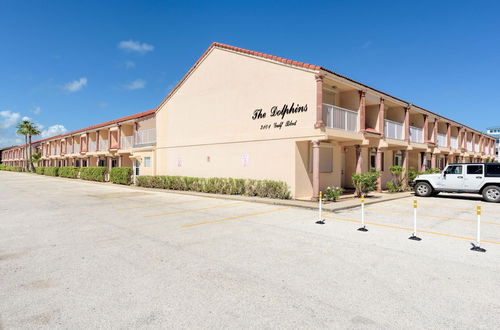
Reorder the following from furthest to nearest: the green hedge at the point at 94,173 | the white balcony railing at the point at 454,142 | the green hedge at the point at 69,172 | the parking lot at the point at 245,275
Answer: the green hedge at the point at 69,172
the white balcony railing at the point at 454,142
the green hedge at the point at 94,173
the parking lot at the point at 245,275

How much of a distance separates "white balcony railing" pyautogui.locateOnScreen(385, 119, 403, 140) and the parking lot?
37.9 ft

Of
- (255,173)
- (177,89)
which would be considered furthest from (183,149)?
(255,173)

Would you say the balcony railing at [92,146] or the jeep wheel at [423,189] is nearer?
the jeep wheel at [423,189]

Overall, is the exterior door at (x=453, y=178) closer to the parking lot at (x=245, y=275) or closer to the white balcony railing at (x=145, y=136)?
the parking lot at (x=245, y=275)

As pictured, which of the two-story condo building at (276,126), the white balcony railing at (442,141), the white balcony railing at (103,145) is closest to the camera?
the two-story condo building at (276,126)

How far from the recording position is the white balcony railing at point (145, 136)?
1037 inches

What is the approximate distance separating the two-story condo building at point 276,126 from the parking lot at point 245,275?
7.01 meters

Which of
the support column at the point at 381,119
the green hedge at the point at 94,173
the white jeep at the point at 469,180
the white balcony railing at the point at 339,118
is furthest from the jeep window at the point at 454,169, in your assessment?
the green hedge at the point at 94,173

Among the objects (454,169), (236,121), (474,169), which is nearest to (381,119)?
(454,169)

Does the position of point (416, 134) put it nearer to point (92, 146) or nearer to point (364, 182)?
point (364, 182)

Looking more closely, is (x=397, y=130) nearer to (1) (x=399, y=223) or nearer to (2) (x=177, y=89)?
(1) (x=399, y=223)

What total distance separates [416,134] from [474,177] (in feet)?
30.5

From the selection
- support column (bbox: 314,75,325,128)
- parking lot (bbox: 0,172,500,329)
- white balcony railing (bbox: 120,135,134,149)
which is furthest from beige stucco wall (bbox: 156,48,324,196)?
parking lot (bbox: 0,172,500,329)

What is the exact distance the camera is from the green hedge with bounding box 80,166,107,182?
30.2 metres
